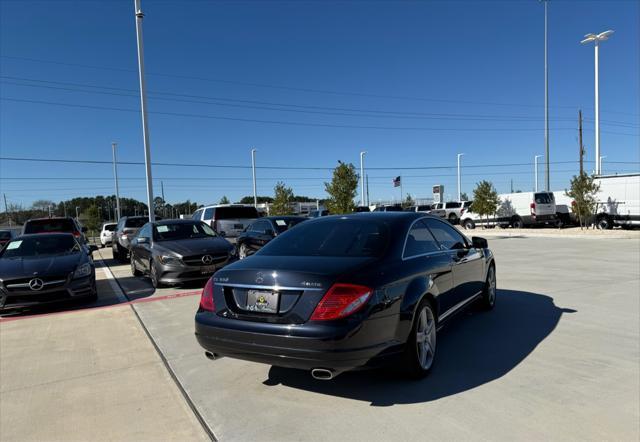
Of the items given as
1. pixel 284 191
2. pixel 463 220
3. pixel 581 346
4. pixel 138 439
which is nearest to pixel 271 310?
pixel 138 439

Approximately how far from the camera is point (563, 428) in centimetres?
300

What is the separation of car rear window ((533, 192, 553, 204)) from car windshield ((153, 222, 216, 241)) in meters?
23.6

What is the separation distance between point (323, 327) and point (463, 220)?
3219cm

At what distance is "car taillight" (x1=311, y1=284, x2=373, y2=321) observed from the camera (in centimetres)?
320

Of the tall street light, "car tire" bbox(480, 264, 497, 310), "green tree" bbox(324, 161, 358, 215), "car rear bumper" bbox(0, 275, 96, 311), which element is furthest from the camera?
"green tree" bbox(324, 161, 358, 215)

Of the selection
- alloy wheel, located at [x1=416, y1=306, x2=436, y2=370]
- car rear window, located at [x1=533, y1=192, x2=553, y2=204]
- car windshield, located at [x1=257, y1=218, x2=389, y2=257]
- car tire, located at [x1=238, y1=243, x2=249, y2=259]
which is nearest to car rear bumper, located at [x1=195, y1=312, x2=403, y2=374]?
alloy wheel, located at [x1=416, y1=306, x2=436, y2=370]

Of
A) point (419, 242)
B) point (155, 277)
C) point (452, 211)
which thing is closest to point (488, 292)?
point (419, 242)

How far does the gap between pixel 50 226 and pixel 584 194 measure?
2555 cm

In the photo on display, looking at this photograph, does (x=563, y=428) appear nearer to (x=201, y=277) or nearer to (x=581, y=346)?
(x=581, y=346)

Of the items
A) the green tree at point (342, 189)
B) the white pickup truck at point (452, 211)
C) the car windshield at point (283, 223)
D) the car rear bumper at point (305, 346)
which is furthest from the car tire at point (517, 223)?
the car rear bumper at point (305, 346)

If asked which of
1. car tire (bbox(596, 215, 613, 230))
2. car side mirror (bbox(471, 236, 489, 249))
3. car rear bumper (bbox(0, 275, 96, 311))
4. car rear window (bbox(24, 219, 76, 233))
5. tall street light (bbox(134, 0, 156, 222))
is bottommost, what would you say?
car tire (bbox(596, 215, 613, 230))

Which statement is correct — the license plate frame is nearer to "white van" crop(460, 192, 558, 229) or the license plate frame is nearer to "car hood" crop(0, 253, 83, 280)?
"car hood" crop(0, 253, 83, 280)

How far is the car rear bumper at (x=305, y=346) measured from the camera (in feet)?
10.3

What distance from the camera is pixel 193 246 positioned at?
9344 millimetres
